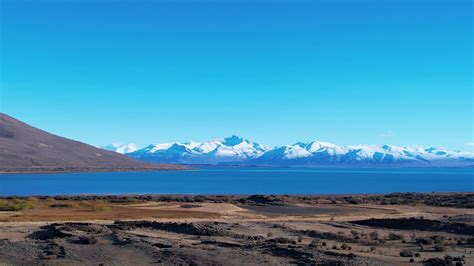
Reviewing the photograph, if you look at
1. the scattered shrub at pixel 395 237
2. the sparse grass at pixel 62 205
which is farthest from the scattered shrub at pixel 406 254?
the sparse grass at pixel 62 205

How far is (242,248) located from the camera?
29203mm

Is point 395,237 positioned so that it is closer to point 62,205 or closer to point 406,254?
point 406,254

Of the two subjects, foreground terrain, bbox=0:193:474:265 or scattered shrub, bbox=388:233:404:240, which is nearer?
foreground terrain, bbox=0:193:474:265

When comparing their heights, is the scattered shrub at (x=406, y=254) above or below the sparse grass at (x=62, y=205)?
below

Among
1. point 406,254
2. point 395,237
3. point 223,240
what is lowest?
point 223,240

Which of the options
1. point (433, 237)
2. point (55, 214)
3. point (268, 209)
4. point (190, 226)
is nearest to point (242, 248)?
point (190, 226)

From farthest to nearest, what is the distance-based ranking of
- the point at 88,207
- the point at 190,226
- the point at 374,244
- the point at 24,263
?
the point at 88,207
the point at 190,226
the point at 374,244
the point at 24,263

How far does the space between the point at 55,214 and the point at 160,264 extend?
2503 centimetres

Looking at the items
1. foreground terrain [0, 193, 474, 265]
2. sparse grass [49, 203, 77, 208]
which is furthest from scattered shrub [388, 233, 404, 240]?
sparse grass [49, 203, 77, 208]

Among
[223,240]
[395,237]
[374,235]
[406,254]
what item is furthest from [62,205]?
[406,254]

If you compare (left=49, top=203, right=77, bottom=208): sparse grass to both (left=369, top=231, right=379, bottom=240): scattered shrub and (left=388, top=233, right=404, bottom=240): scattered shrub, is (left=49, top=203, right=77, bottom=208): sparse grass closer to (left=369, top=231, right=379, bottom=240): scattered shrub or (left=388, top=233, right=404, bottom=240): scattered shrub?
(left=369, top=231, right=379, bottom=240): scattered shrub

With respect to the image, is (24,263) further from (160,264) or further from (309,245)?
(309,245)

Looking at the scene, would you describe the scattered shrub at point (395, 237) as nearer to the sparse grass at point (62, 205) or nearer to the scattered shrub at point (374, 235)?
the scattered shrub at point (374, 235)

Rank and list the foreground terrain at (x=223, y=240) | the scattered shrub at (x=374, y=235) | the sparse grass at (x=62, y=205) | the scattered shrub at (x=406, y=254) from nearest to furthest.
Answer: the foreground terrain at (x=223, y=240) < the scattered shrub at (x=406, y=254) < the scattered shrub at (x=374, y=235) < the sparse grass at (x=62, y=205)
